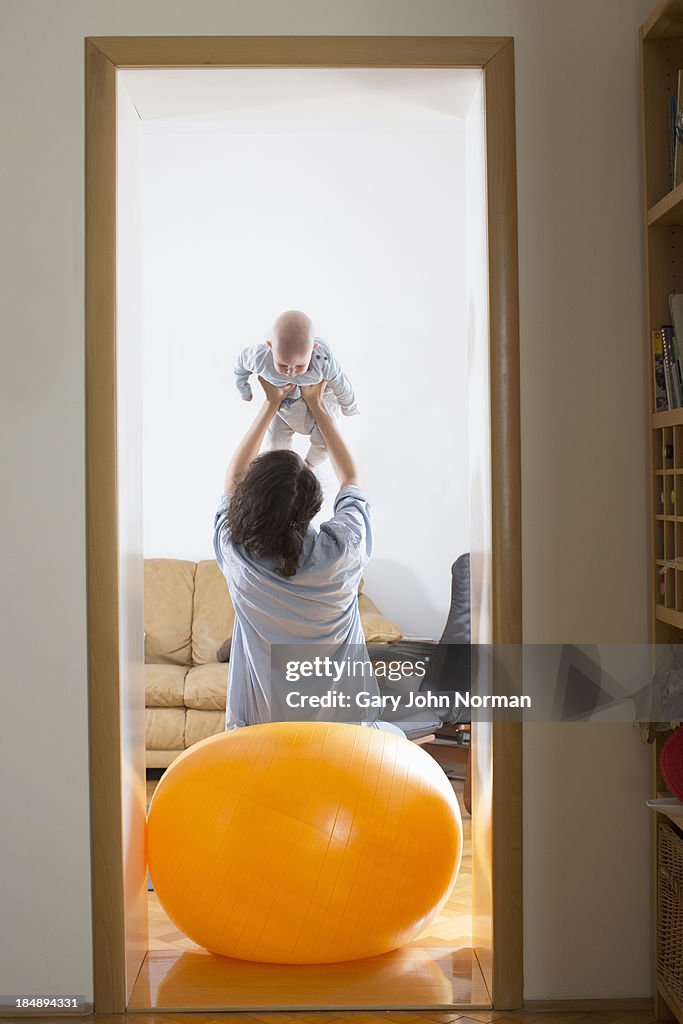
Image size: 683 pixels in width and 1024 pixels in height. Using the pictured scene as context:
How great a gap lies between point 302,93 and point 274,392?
1470 millimetres

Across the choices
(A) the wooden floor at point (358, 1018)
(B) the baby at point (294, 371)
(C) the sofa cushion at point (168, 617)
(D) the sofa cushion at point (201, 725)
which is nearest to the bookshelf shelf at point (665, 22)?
(B) the baby at point (294, 371)

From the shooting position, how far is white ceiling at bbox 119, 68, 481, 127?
2387 millimetres

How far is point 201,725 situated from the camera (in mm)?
4312

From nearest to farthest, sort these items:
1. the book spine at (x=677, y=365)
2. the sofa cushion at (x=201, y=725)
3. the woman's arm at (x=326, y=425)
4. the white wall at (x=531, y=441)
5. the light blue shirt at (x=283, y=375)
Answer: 1. the book spine at (x=677, y=365)
2. the white wall at (x=531, y=441)
3. the light blue shirt at (x=283, y=375)
4. the woman's arm at (x=326, y=425)
5. the sofa cushion at (x=201, y=725)

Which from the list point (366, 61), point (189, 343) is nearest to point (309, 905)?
point (366, 61)

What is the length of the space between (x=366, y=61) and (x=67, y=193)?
760 millimetres

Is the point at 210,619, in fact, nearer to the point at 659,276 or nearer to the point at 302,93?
the point at 302,93

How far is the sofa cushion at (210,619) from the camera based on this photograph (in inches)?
186

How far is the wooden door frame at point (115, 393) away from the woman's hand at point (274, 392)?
1.51 metres

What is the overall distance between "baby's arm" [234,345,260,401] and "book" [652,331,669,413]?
1.66m

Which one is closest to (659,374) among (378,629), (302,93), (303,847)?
(302,93)

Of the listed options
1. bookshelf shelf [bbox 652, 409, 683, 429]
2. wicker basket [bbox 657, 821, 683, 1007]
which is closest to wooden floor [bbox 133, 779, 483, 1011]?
wicker basket [bbox 657, 821, 683, 1007]

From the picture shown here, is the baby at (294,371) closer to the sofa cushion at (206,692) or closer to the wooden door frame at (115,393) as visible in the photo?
the sofa cushion at (206,692)

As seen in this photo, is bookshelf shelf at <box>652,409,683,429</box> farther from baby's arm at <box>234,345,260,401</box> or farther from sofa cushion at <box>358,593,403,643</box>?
Result: sofa cushion at <box>358,593,403,643</box>
